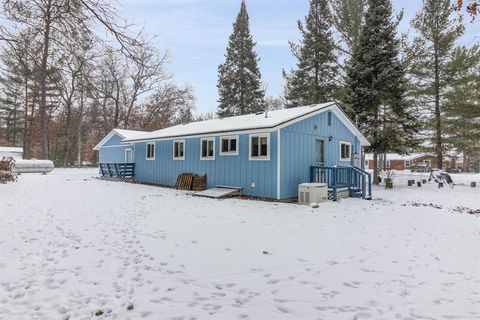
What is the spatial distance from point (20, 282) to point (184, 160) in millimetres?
11816

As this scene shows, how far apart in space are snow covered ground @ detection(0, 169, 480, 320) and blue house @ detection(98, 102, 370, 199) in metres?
3.53

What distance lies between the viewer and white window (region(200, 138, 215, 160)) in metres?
13.9

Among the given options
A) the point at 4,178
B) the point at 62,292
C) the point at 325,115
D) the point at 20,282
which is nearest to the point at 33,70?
the point at 20,282

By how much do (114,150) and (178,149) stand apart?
10.2 m

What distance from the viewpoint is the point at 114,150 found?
23750mm

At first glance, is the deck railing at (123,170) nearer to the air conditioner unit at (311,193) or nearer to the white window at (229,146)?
the white window at (229,146)

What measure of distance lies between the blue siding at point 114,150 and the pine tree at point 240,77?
37.7ft

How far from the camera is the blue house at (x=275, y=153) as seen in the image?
37.7 ft

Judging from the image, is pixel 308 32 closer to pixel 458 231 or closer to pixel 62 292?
pixel 458 231

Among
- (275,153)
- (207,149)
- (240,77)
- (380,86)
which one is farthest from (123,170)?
(380,86)

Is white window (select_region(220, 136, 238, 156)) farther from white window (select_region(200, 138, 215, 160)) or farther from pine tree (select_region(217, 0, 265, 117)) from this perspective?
pine tree (select_region(217, 0, 265, 117))

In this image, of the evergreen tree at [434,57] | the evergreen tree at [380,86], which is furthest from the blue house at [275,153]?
the evergreen tree at [434,57]

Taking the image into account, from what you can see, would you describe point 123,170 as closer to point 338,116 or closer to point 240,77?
point 338,116

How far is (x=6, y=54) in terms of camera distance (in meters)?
5.86
